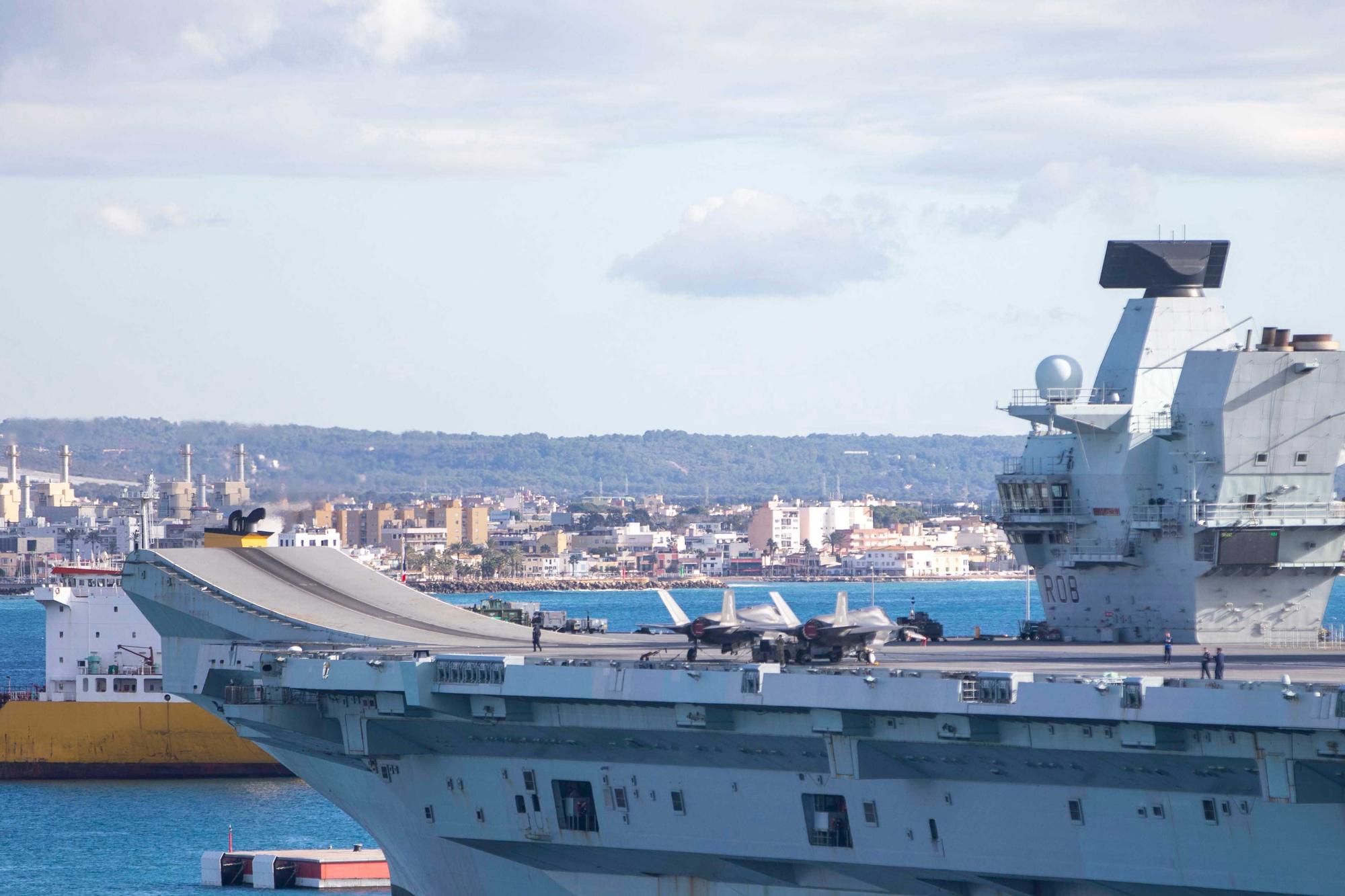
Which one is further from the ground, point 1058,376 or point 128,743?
point 1058,376

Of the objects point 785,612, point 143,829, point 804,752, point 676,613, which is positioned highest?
point 785,612

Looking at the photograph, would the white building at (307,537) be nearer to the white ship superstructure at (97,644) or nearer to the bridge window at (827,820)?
the white ship superstructure at (97,644)

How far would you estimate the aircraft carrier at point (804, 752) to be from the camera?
22344 mm

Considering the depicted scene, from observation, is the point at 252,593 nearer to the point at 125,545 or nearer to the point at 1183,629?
the point at 1183,629

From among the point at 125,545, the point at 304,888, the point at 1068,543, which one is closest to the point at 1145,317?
the point at 1068,543

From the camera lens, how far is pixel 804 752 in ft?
84.9

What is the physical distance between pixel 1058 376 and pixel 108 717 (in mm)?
38327

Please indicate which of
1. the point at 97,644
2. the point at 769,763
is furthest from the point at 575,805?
the point at 97,644

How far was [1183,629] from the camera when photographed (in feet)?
108

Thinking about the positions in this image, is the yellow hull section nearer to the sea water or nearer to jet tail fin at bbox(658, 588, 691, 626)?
the sea water

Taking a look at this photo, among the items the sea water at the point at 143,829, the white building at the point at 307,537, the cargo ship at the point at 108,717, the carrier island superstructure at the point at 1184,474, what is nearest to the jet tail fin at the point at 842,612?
the carrier island superstructure at the point at 1184,474

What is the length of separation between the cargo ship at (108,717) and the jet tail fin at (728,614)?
33048mm

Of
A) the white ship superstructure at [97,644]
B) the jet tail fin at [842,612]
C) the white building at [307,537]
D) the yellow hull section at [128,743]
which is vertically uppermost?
the white building at [307,537]

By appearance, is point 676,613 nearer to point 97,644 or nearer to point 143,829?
point 143,829
